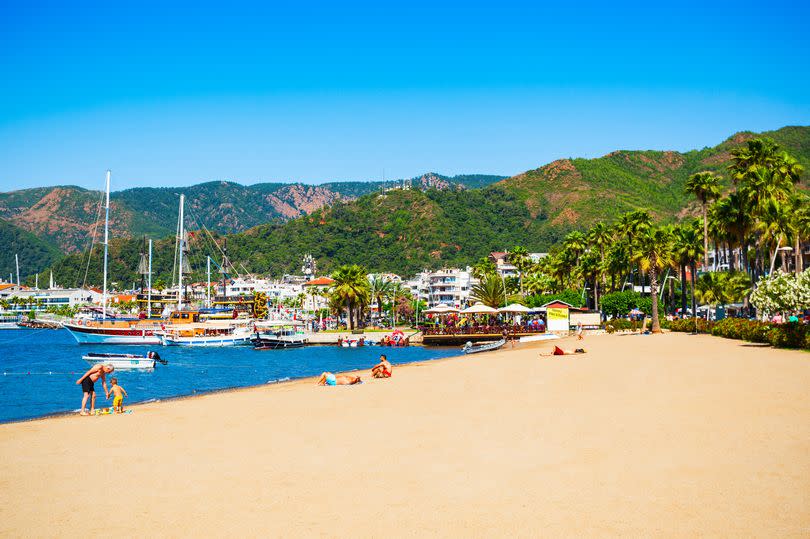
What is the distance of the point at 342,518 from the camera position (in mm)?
9055

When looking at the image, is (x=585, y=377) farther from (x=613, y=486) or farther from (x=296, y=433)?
(x=613, y=486)

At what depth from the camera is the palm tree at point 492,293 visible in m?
98.3

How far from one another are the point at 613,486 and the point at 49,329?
632ft

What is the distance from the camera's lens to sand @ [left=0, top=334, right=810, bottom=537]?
29.0 feet

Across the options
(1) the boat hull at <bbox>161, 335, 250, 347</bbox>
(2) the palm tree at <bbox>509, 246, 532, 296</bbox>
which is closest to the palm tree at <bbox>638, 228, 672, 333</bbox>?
(1) the boat hull at <bbox>161, 335, 250, 347</bbox>

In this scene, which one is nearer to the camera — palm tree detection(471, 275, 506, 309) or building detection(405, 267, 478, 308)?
palm tree detection(471, 275, 506, 309)

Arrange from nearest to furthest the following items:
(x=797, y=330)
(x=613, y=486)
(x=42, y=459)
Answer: (x=613, y=486), (x=42, y=459), (x=797, y=330)

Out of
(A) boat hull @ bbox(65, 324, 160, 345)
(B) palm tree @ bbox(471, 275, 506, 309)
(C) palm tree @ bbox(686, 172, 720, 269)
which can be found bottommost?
(A) boat hull @ bbox(65, 324, 160, 345)

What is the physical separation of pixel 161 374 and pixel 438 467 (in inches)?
1570

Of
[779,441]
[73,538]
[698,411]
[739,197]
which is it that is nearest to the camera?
[73,538]

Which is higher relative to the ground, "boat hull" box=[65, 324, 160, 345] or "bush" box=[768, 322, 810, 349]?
"bush" box=[768, 322, 810, 349]

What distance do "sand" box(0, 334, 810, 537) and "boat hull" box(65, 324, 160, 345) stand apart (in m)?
68.5

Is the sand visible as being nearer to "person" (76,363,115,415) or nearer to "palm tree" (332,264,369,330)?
"person" (76,363,115,415)

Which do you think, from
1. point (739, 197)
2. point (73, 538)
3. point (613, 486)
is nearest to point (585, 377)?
point (613, 486)
